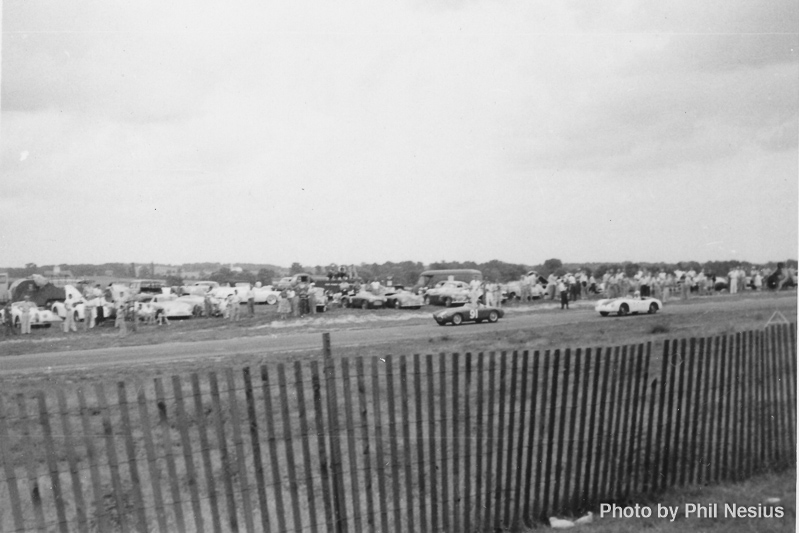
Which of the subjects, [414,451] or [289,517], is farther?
[289,517]

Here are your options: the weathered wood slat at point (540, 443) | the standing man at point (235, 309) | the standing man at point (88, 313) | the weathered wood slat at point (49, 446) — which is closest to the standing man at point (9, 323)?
the standing man at point (88, 313)

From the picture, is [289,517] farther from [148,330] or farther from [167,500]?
[148,330]

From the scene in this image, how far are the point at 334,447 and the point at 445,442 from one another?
851 millimetres

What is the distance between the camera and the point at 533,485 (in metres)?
5.22

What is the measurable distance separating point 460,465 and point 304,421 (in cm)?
135

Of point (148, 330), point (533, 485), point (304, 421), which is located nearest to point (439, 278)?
point (148, 330)

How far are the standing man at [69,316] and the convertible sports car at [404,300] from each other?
449 cm

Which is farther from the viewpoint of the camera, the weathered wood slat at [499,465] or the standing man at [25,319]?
the standing man at [25,319]

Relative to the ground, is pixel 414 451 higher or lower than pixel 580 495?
higher

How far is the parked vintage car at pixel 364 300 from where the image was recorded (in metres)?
9.55

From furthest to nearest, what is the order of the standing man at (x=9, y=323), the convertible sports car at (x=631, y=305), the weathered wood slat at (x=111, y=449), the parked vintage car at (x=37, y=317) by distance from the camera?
the convertible sports car at (x=631, y=305) < the parked vintage car at (x=37, y=317) < the standing man at (x=9, y=323) < the weathered wood slat at (x=111, y=449)

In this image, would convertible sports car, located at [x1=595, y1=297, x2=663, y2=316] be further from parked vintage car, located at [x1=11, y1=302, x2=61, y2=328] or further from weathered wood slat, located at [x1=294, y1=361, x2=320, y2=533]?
parked vintage car, located at [x1=11, y1=302, x2=61, y2=328]

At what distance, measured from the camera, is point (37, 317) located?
7.28 meters

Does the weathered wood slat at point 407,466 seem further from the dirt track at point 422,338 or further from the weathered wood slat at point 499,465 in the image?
the dirt track at point 422,338
